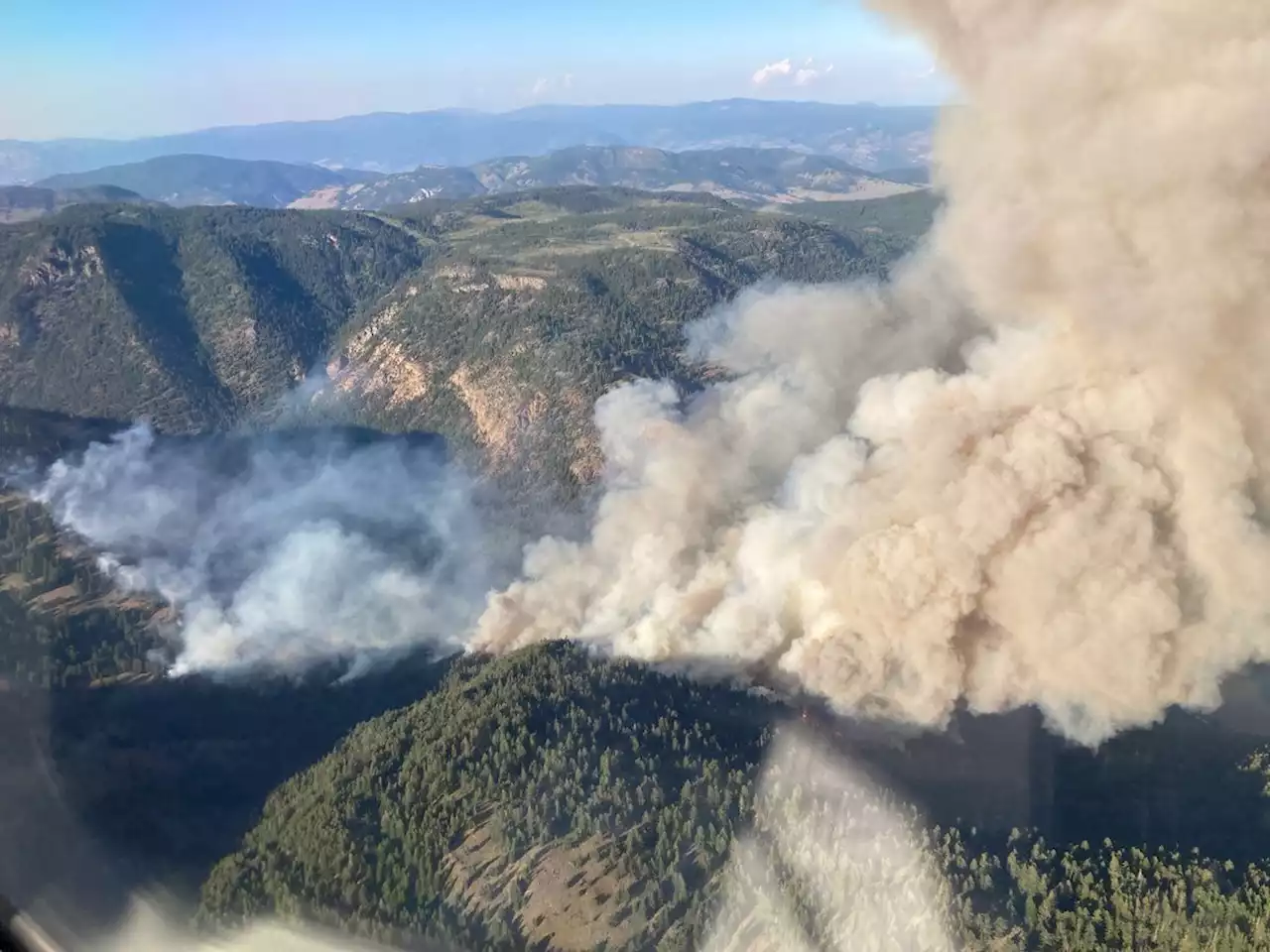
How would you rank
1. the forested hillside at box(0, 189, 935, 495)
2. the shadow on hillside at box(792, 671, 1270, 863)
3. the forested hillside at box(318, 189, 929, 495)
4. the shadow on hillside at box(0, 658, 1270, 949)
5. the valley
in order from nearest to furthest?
the valley < the shadow on hillside at box(0, 658, 1270, 949) < the shadow on hillside at box(792, 671, 1270, 863) < the forested hillside at box(318, 189, 929, 495) < the forested hillside at box(0, 189, 935, 495)

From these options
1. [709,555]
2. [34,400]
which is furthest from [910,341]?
[34,400]

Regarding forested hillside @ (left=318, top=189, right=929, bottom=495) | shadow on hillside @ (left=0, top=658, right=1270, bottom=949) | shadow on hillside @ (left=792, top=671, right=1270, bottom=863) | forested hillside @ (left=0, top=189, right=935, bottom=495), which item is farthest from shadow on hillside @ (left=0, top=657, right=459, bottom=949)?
forested hillside @ (left=318, top=189, right=929, bottom=495)

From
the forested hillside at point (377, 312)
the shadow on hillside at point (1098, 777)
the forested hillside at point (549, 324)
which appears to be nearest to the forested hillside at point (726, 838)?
the shadow on hillside at point (1098, 777)

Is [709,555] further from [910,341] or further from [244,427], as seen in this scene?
[244,427]

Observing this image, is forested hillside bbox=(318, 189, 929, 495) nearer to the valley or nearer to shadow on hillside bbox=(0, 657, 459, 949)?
the valley

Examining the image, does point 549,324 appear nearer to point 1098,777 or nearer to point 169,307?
point 169,307

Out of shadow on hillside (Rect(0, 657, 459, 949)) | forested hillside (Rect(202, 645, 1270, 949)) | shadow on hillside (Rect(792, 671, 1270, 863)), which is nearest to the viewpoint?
shadow on hillside (Rect(0, 657, 459, 949))

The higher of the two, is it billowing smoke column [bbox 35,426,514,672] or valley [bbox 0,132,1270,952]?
valley [bbox 0,132,1270,952]

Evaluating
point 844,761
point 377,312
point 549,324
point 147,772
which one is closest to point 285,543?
point 147,772

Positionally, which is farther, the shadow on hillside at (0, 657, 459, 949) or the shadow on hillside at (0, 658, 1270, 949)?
the shadow on hillside at (0, 658, 1270, 949)
